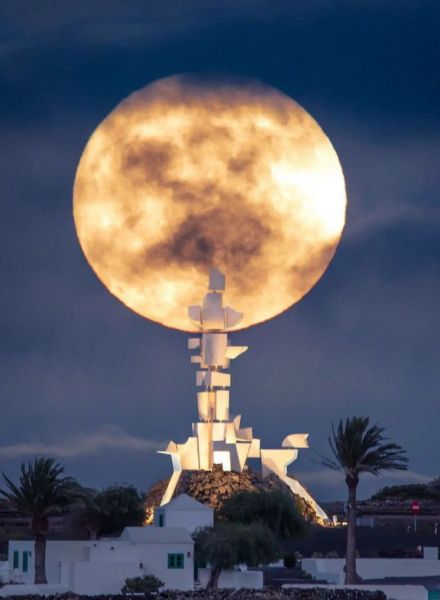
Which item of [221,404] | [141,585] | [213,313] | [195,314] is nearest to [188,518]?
[141,585]

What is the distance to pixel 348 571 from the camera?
85.4m

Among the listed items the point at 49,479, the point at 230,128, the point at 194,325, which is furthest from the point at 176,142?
the point at 49,479

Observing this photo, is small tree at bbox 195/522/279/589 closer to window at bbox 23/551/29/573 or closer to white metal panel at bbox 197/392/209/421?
window at bbox 23/551/29/573

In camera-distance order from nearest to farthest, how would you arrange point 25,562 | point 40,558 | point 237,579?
point 40,558 < point 237,579 < point 25,562

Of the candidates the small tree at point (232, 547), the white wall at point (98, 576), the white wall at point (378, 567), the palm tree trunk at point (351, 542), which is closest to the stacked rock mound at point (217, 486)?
the white wall at point (378, 567)

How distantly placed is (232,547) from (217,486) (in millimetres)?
17910

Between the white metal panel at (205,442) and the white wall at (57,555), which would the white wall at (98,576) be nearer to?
the white wall at (57,555)

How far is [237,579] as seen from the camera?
8506cm

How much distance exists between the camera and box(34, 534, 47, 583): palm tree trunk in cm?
8206

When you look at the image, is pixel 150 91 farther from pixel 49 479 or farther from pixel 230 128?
pixel 49 479

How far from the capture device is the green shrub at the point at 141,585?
78.8m

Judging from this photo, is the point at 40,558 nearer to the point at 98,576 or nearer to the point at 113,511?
the point at 98,576

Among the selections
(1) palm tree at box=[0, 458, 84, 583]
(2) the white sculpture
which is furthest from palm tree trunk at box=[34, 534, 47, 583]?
(2) the white sculpture

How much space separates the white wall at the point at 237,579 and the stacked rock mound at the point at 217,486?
14031 mm
